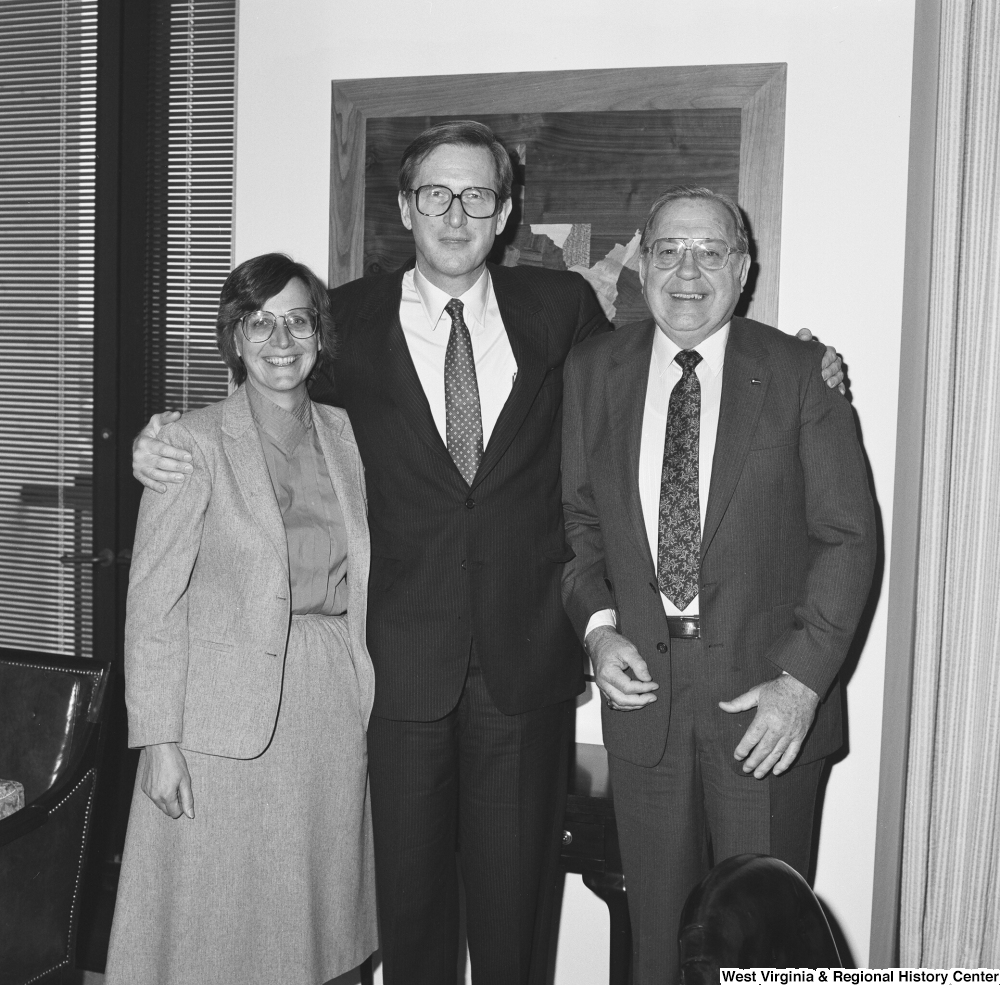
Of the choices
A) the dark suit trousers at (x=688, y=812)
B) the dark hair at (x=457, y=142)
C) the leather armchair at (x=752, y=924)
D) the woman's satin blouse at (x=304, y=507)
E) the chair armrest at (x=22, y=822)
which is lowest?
the chair armrest at (x=22, y=822)

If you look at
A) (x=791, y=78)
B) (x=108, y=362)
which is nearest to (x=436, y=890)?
(x=108, y=362)

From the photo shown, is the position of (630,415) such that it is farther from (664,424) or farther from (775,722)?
(775,722)

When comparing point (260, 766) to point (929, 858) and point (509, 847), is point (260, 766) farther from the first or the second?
point (929, 858)

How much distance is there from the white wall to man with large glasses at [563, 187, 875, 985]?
24.3 inches

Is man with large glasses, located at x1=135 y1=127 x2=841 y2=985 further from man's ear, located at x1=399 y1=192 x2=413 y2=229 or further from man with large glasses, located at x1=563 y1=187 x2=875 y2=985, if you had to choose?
man with large glasses, located at x1=563 y1=187 x2=875 y2=985

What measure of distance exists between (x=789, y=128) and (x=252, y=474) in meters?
1.55

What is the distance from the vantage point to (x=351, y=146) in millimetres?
2863

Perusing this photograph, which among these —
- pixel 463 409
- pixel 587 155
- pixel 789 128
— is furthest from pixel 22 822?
pixel 789 128

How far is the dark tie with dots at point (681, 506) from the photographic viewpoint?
1.98 m

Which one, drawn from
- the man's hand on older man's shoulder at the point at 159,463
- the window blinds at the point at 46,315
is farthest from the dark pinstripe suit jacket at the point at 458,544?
the window blinds at the point at 46,315

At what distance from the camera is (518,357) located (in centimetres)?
221

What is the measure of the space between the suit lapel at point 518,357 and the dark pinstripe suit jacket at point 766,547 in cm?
24

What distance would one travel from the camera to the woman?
2.10m

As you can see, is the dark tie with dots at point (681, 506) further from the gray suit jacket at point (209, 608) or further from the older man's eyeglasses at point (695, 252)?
the gray suit jacket at point (209, 608)
